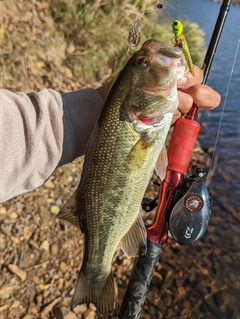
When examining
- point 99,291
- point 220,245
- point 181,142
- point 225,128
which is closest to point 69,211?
point 99,291

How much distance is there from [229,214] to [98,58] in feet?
9.91

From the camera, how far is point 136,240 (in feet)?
6.75

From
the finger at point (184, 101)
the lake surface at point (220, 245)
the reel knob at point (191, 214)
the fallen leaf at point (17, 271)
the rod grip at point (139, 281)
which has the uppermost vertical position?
the finger at point (184, 101)

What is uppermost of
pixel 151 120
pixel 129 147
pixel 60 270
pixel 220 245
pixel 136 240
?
pixel 151 120

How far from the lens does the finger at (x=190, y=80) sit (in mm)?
2014

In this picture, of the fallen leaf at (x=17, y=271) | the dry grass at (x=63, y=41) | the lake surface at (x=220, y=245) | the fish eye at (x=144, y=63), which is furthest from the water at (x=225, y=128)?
the fish eye at (x=144, y=63)

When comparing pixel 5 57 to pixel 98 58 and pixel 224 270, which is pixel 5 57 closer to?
pixel 98 58

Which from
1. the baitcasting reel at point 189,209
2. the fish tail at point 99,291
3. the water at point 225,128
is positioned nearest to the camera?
the fish tail at point 99,291

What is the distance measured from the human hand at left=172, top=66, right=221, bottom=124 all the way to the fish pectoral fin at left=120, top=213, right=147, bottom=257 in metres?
0.64

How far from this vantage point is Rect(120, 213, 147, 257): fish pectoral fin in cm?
205

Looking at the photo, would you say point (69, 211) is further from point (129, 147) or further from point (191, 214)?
point (191, 214)

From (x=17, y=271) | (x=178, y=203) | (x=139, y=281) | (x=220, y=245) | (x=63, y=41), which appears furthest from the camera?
(x=63, y=41)

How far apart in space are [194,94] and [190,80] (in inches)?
3.9

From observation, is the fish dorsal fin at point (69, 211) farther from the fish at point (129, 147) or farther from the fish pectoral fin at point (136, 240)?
the fish pectoral fin at point (136, 240)
